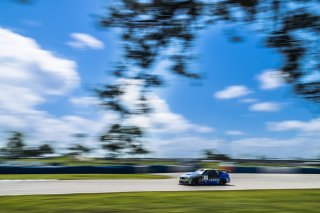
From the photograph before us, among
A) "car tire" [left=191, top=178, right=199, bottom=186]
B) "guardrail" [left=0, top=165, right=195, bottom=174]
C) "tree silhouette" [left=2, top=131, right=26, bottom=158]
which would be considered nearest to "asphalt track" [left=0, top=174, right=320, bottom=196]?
"car tire" [left=191, top=178, right=199, bottom=186]

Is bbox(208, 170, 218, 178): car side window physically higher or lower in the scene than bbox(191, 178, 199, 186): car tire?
→ higher

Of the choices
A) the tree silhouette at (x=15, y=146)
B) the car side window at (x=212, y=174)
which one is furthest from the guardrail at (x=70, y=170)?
the tree silhouette at (x=15, y=146)

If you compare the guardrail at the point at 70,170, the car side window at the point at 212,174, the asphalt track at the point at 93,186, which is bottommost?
the asphalt track at the point at 93,186

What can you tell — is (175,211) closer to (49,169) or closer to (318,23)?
(318,23)

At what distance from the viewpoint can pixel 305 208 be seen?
1019 cm

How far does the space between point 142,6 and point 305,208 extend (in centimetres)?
629

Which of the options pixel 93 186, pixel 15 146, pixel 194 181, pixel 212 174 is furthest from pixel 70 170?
pixel 15 146

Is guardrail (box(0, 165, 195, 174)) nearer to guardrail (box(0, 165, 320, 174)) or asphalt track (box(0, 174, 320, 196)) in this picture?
guardrail (box(0, 165, 320, 174))

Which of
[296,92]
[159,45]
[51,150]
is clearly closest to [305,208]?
[296,92]

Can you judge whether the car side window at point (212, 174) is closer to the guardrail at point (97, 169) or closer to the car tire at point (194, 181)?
the car tire at point (194, 181)

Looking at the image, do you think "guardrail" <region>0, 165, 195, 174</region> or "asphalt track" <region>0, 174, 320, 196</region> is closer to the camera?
"asphalt track" <region>0, 174, 320, 196</region>

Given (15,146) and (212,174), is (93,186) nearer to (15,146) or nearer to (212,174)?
(212,174)

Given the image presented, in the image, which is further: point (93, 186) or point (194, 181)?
point (194, 181)

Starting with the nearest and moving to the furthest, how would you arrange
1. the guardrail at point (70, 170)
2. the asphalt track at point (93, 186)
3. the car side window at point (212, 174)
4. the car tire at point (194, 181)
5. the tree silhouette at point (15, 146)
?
the asphalt track at point (93, 186) < the car tire at point (194, 181) < the car side window at point (212, 174) < the guardrail at point (70, 170) < the tree silhouette at point (15, 146)
